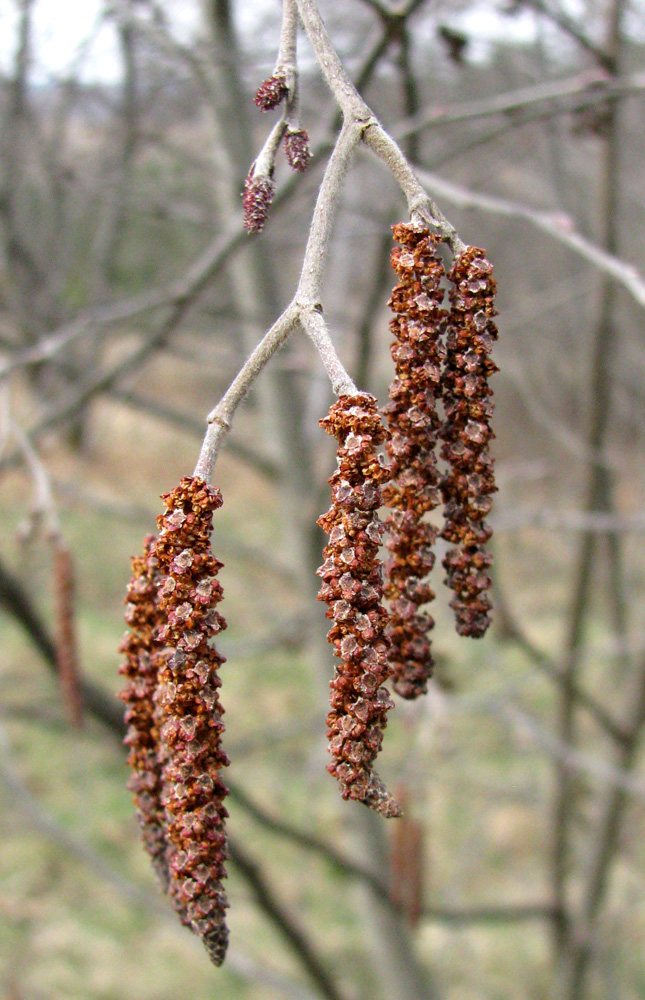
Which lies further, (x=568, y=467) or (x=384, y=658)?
(x=568, y=467)

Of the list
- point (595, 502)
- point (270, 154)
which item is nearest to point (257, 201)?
point (270, 154)

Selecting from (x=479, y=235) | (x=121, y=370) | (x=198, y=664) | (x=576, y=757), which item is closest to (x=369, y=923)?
(x=576, y=757)

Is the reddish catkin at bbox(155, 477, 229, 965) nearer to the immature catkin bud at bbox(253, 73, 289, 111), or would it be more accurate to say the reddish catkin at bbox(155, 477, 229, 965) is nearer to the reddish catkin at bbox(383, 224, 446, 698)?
the reddish catkin at bbox(383, 224, 446, 698)

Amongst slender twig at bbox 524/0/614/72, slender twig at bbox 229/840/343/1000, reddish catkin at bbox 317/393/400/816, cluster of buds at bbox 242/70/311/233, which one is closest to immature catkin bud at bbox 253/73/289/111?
cluster of buds at bbox 242/70/311/233

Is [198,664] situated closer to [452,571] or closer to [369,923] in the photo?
[452,571]

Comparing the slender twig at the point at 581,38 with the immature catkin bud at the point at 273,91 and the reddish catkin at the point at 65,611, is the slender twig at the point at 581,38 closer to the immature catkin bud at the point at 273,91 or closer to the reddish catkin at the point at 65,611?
the immature catkin bud at the point at 273,91

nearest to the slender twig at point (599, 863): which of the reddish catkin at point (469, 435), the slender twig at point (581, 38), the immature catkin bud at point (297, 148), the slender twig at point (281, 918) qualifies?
the slender twig at point (281, 918)

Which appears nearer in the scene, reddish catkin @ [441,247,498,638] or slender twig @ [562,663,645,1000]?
reddish catkin @ [441,247,498,638]
